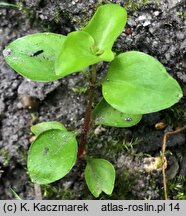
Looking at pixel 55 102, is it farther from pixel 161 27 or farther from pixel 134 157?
pixel 161 27

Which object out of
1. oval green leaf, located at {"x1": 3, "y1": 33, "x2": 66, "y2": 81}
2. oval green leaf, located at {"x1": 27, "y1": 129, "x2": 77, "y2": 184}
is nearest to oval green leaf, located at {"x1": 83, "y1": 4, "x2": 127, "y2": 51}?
oval green leaf, located at {"x1": 3, "y1": 33, "x2": 66, "y2": 81}

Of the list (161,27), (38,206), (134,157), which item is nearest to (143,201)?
(134,157)

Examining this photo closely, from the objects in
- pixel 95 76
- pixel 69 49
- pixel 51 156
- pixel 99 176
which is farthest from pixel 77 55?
pixel 99 176

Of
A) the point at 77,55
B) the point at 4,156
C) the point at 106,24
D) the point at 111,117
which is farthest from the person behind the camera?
the point at 4,156

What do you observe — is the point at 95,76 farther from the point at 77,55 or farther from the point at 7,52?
the point at 7,52

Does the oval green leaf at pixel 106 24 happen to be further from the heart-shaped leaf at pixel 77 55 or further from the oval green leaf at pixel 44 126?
the oval green leaf at pixel 44 126

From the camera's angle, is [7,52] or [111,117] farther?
[111,117]

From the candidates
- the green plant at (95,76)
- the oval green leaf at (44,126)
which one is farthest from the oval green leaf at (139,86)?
the oval green leaf at (44,126)
